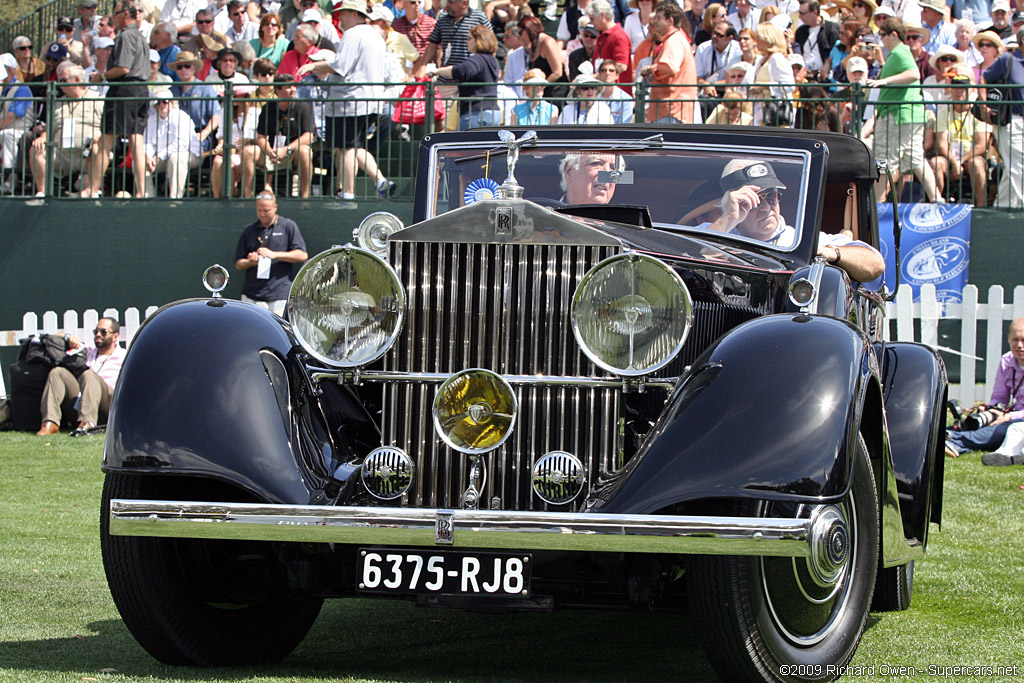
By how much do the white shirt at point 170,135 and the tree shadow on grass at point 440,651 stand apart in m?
9.26

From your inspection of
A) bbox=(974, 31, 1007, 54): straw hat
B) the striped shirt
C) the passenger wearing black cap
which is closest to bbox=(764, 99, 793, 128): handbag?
bbox=(974, 31, 1007, 54): straw hat

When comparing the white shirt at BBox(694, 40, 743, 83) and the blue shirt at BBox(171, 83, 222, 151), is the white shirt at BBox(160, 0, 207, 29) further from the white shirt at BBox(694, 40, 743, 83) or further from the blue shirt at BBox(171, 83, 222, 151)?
the white shirt at BBox(694, 40, 743, 83)

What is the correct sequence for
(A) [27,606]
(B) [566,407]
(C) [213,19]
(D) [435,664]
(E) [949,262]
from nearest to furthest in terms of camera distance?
1. (B) [566,407]
2. (D) [435,664]
3. (A) [27,606]
4. (E) [949,262]
5. (C) [213,19]

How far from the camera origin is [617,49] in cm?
1350

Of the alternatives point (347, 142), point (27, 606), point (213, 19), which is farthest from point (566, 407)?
point (213, 19)

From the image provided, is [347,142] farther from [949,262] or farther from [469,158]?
[469,158]

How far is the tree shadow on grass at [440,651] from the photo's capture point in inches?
168

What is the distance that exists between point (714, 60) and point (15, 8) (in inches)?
924

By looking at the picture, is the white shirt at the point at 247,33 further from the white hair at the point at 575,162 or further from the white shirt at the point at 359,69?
the white hair at the point at 575,162

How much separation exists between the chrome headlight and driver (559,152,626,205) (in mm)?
1488

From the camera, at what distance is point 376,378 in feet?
13.8

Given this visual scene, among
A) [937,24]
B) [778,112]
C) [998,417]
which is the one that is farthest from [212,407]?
[937,24]

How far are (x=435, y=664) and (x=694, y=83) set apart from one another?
923 cm

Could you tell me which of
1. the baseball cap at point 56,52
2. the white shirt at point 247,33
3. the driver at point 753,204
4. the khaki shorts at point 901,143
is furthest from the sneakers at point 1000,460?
the baseball cap at point 56,52
